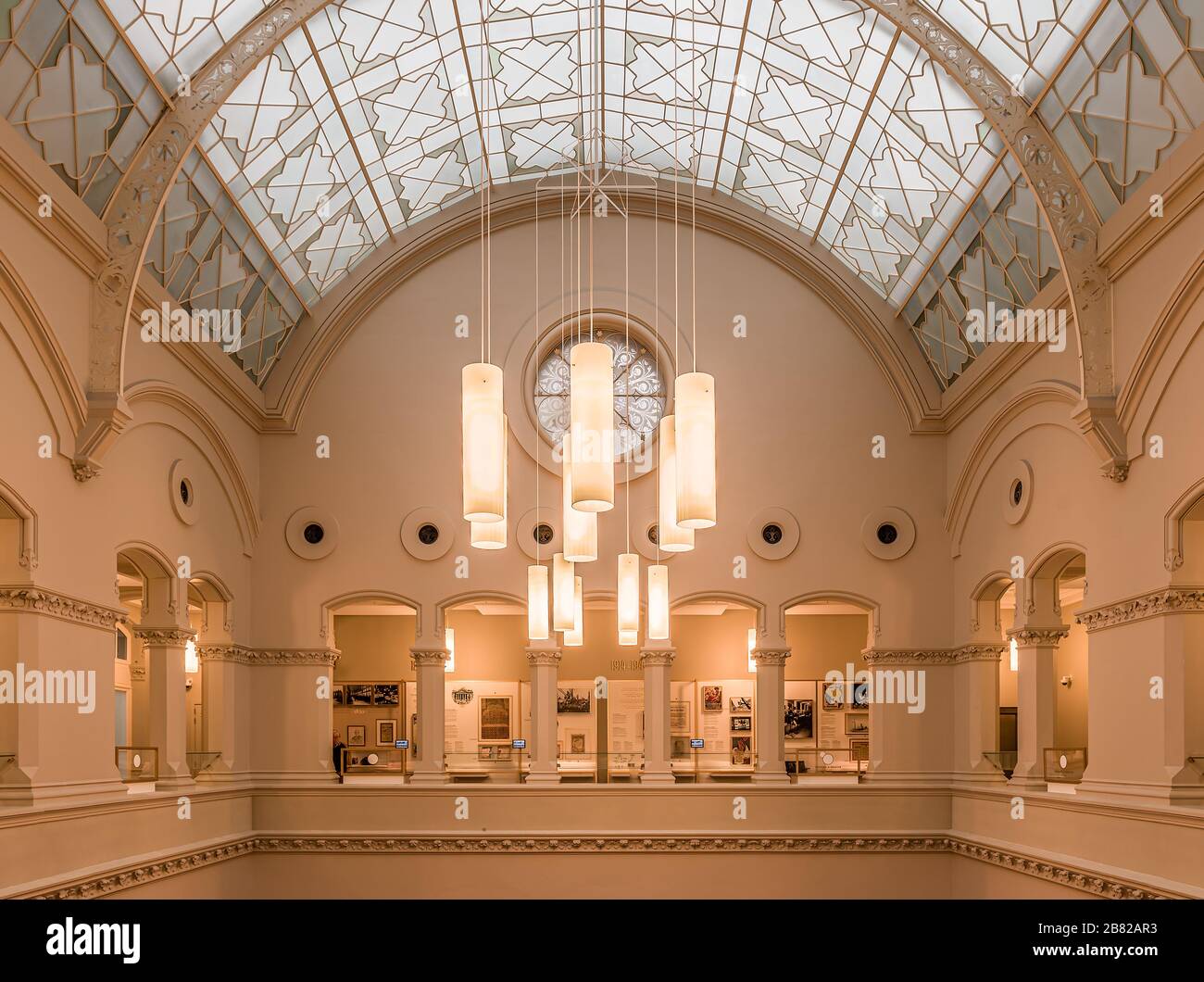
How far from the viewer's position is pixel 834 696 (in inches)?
1078

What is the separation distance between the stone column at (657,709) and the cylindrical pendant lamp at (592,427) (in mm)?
13449

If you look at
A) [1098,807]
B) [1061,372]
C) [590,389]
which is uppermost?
[1061,372]

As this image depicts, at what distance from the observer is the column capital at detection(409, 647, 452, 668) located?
2209 cm

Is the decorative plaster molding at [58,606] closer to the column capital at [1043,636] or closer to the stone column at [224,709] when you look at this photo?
the stone column at [224,709]

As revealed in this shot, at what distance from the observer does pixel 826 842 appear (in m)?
21.0

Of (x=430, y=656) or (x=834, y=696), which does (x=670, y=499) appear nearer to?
(x=430, y=656)

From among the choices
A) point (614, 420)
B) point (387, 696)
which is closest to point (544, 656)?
point (614, 420)

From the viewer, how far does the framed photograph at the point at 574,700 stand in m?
27.7

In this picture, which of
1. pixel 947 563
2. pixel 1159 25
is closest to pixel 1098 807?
pixel 947 563

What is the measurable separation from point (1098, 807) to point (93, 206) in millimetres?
14472

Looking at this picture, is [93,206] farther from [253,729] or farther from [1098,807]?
[1098,807]

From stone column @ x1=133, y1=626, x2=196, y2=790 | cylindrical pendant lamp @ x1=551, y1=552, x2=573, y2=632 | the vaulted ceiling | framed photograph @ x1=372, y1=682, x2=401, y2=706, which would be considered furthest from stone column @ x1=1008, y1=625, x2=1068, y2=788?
framed photograph @ x1=372, y1=682, x2=401, y2=706

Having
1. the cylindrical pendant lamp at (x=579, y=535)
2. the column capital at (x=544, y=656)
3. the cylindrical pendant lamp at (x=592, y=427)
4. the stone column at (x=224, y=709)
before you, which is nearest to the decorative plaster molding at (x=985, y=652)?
the column capital at (x=544, y=656)

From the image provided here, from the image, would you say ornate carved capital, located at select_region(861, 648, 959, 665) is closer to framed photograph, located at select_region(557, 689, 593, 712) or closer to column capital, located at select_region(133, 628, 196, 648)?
framed photograph, located at select_region(557, 689, 593, 712)
